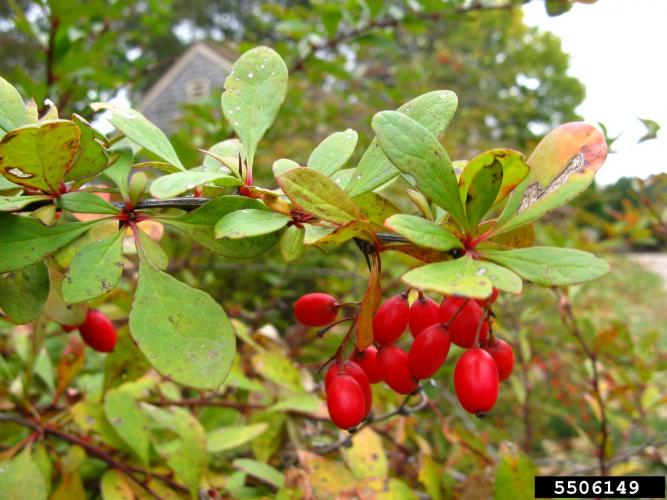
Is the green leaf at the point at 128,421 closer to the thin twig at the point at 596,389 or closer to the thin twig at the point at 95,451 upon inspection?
the thin twig at the point at 95,451

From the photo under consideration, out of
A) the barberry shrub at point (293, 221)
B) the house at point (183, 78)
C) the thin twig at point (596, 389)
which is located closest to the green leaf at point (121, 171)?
the barberry shrub at point (293, 221)

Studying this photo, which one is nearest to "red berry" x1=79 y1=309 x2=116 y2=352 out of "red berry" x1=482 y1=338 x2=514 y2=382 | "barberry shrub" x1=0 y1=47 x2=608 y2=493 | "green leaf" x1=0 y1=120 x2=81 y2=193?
"barberry shrub" x1=0 y1=47 x2=608 y2=493

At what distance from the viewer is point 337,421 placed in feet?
1.88

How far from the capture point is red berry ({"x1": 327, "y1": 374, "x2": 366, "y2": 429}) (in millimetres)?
570

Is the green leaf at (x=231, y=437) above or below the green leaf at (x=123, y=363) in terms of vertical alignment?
below

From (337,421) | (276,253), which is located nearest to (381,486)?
(337,421)

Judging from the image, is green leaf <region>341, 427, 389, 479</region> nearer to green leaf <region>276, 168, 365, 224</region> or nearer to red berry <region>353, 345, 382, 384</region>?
red berry <region>353, 345, 382, 384</region>

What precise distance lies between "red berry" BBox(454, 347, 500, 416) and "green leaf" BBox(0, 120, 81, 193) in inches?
16.7

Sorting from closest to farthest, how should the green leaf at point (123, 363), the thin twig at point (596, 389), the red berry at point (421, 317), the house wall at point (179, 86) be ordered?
the red berry at point (421, 317)
the green leaf at point (123, 363)
the thin twig at point (596, 389)
the house wall at point (179, 86)

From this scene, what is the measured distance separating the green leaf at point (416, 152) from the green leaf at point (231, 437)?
74 centimetres

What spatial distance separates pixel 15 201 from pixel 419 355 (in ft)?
1.36

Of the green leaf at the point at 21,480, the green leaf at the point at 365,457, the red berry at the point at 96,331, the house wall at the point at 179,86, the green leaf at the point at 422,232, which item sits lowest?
the house wall at the point at 179,86

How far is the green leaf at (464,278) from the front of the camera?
40 centimetres

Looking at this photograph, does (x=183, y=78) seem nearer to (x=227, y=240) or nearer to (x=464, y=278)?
(x=227, y=240)
